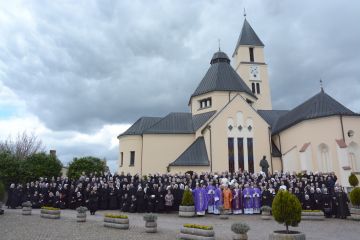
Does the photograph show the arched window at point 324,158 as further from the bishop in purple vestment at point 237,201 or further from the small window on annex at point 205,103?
the bishop in purple vestment at point 237,201

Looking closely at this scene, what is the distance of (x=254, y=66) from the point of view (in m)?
52.3

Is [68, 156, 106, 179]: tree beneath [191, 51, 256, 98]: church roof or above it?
beneath

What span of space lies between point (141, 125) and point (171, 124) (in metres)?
3.87

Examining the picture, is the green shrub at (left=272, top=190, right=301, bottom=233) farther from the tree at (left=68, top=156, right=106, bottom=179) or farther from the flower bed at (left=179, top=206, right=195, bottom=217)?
the tree at (left=68, top=156, right=106, bottom=179)

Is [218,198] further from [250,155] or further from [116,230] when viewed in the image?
[250,155]

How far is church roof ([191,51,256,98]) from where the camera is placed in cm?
3884

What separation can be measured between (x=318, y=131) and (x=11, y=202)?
2665cm

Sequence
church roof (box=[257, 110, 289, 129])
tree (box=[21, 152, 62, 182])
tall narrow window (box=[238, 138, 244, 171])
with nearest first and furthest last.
Answer: tree (box=[21, 152, 62, 182]), tall narrow window (box=[238, 138, 244, 171]), church roof (box=[257, 110, 289, 129])

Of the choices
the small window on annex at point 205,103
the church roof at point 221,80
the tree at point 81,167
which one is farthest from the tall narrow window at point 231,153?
the tree at point 81,167

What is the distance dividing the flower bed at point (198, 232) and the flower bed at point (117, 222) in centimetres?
291

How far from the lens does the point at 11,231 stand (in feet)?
42.7

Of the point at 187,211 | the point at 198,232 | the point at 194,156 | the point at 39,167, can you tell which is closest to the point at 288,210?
the point at 198,232

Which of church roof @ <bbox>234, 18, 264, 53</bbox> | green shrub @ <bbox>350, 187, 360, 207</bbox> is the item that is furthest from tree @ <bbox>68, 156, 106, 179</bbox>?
church roof @ <bbox>234, 18, 264, 53</bbox>

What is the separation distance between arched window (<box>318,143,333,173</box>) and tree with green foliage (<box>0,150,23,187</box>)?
27.0 m
